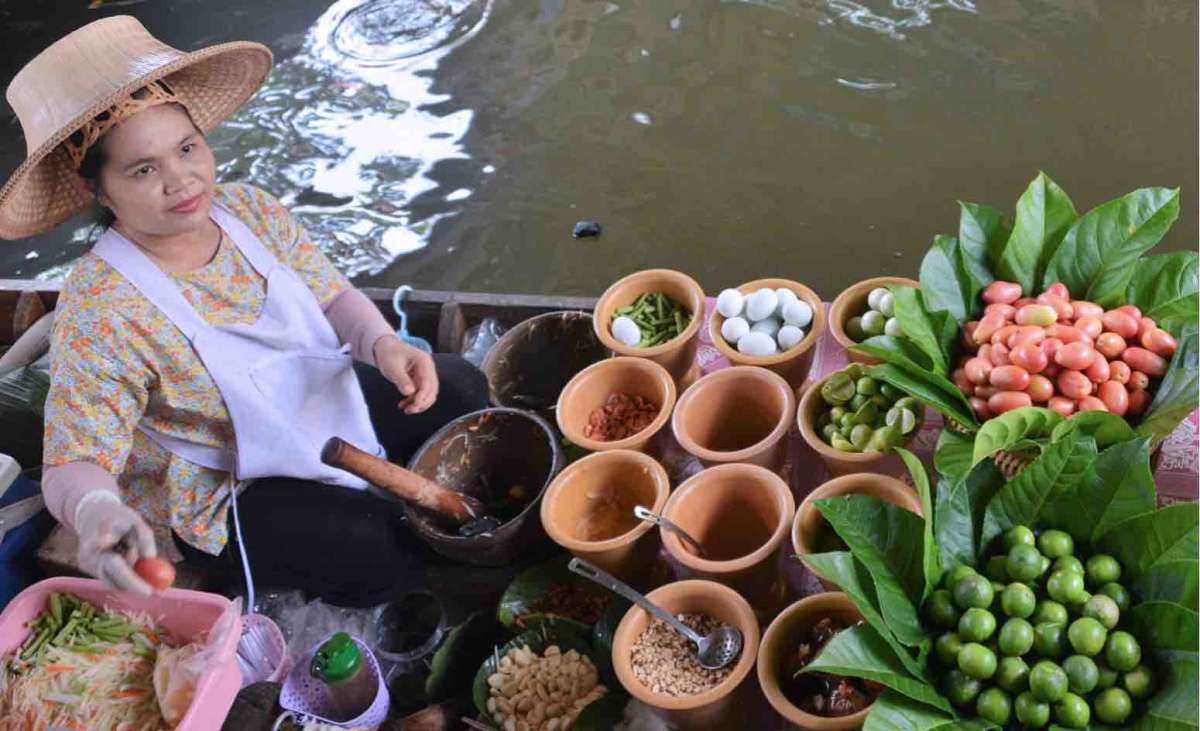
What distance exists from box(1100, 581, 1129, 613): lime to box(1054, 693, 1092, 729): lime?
0.15 meters

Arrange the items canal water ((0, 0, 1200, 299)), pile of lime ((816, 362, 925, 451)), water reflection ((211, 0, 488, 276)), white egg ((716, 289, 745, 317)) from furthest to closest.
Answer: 1. water reflection ((211, 0, 488, 276))
2. canal water ((0, 0, 1200, 299))
3. white egg ((716, 289, 745, 317))
4. pile of lime ((816, 362, 925, 451))

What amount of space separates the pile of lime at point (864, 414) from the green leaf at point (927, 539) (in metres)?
0.31

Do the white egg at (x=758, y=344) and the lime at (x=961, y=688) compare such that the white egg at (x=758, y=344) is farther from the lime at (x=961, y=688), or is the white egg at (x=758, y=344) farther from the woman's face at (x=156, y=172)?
the woman's face at (x=156, y=172)

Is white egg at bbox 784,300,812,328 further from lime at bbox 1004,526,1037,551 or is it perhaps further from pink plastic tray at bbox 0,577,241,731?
pink plastic tray at bbox 0,577,241,731

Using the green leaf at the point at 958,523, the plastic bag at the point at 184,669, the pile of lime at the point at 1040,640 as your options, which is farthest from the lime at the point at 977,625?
the plastic bag at the point at 184,669

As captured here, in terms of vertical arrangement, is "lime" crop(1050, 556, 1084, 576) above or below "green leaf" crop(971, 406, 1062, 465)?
below

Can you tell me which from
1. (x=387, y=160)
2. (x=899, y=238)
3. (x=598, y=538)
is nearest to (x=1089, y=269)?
(x=598, y=538)

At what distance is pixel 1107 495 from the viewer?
1.26 meters

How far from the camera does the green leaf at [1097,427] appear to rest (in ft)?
4.33

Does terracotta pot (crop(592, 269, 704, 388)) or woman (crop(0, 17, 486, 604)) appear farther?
terracotta pot (crop(592, 269, 704, 388))

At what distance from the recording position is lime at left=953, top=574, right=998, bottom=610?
47.4 inches

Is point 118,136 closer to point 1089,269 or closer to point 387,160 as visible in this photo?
point 1089,269

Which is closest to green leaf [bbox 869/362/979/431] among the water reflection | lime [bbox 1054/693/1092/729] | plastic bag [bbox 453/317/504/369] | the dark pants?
lime [bbox 1054/693/1092/729]

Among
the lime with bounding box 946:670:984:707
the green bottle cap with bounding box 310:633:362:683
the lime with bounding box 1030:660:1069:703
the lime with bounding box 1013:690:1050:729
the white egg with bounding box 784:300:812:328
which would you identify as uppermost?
the lime with bounding box 1030:660:1069:703
